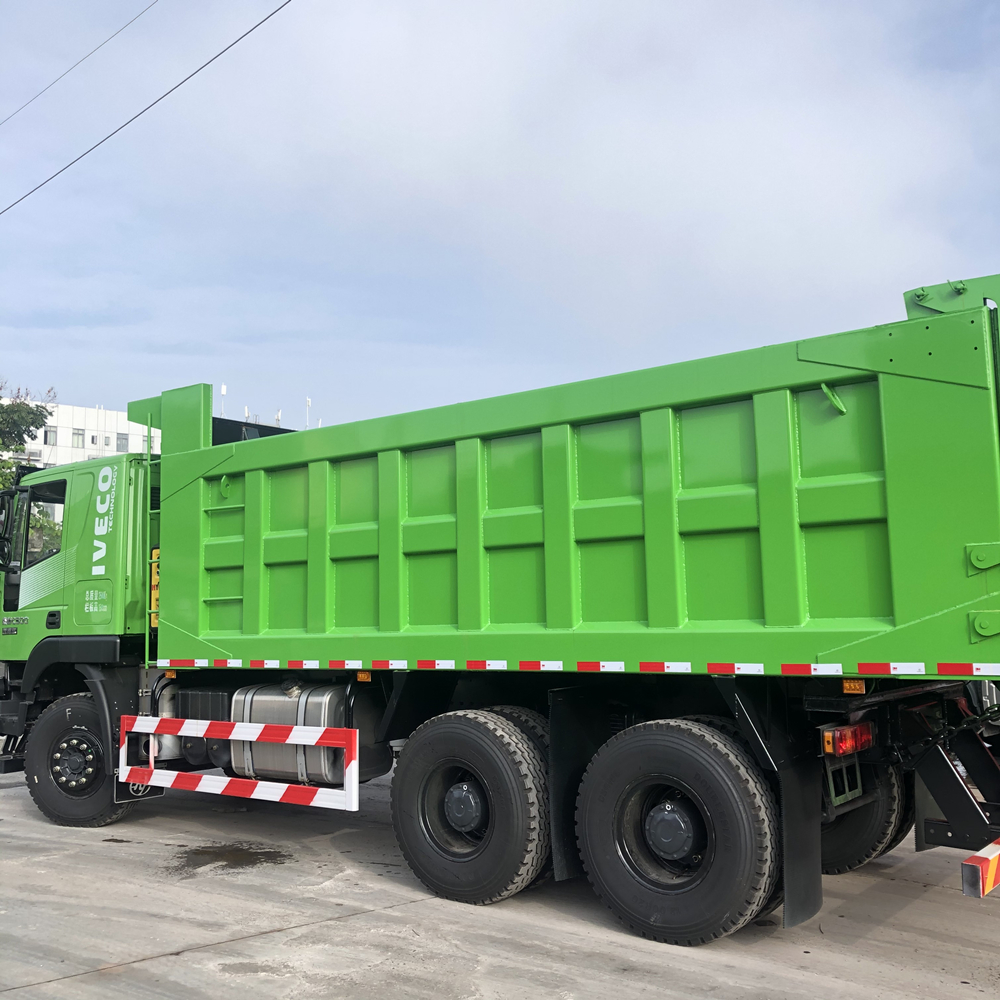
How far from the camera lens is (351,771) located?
21.8ft

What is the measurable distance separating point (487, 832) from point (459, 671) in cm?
107

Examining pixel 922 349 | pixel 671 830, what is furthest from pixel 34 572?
pixel 922 349

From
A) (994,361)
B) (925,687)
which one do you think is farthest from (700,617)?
(994,361)

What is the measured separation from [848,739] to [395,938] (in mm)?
2638

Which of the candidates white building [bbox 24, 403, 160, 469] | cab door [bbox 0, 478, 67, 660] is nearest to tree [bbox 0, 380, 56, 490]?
cab door [bbox 0, 478, 67, 660]

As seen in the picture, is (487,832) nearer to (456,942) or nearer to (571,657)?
(456,942)

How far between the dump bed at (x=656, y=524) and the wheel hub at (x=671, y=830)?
769 millimetres

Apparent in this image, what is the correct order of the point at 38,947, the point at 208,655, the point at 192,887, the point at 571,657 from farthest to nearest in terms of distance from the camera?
1. the point at 208,655
2. the point at 192,887
3. the point at 571,657
4. the point at 38,947

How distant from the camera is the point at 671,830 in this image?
5.14m

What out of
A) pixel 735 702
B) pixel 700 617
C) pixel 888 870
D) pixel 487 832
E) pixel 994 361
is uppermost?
pixel 994 361

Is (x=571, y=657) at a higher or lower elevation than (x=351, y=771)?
higher

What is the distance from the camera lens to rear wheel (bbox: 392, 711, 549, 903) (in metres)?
5.70

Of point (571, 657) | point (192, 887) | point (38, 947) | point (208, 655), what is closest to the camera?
point (38, 947)

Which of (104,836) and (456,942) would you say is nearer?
(456,942)
